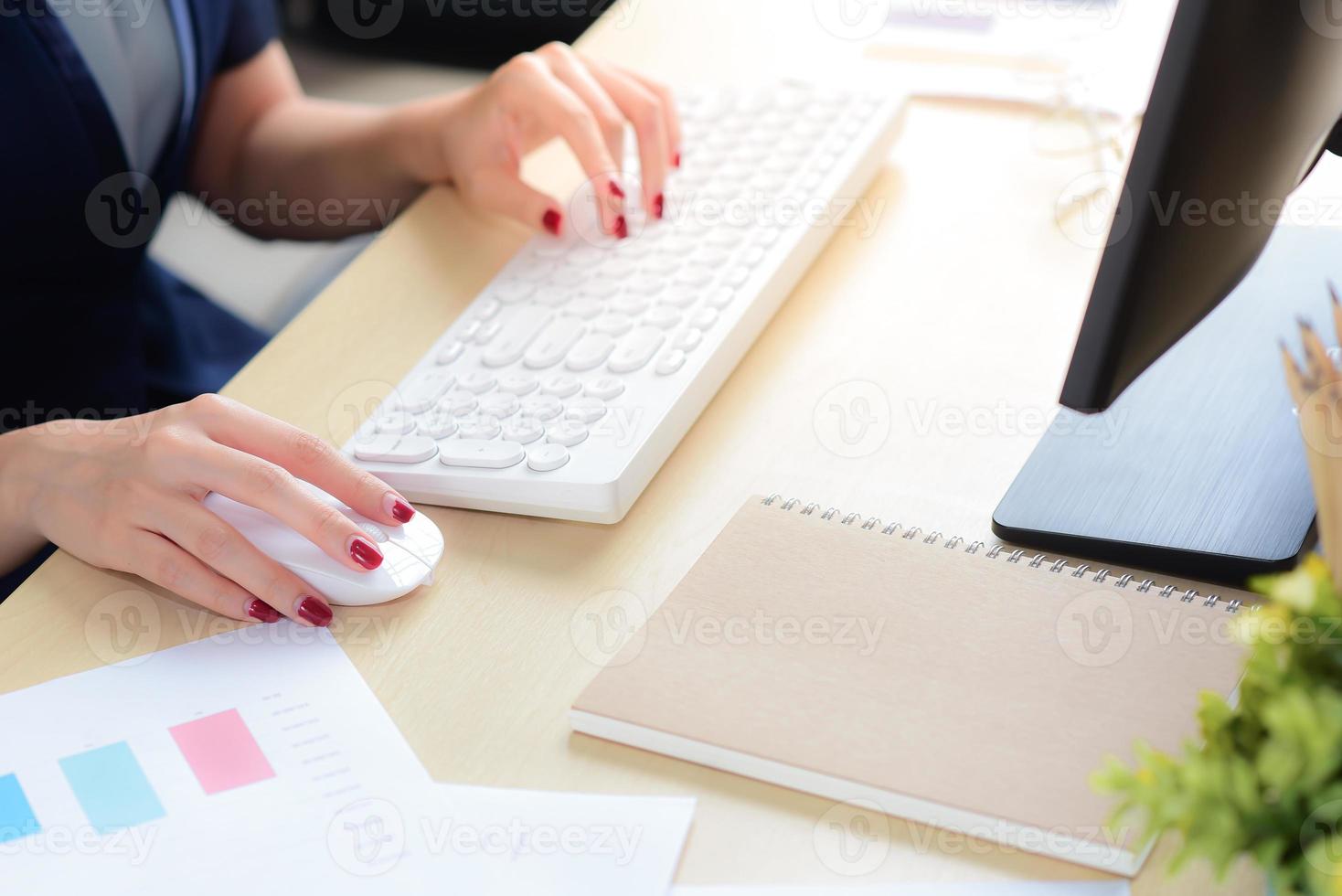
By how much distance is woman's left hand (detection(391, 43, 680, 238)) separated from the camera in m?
0.80

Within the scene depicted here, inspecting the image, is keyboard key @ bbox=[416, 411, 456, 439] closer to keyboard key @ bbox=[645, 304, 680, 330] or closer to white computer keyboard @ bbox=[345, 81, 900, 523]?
white computer keyboard @ bbox=[345, 81, 900, 523]

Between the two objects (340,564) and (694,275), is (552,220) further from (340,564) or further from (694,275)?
(340,564)

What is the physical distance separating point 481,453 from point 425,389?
0.08 meters

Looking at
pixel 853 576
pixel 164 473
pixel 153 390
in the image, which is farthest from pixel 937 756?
pixel 153 390

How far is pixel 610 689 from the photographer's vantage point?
0.48 meters

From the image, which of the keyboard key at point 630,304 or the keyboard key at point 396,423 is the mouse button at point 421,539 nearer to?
the keyboard key at point 396,423

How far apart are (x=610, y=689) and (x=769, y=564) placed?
95 mm

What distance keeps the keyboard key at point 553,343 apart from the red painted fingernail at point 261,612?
19 cm

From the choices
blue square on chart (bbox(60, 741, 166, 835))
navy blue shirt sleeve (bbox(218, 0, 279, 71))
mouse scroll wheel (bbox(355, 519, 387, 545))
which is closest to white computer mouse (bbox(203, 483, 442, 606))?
mouse scroll wheel (bbox(355, 519, 387, 545))

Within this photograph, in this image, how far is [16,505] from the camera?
63 cm

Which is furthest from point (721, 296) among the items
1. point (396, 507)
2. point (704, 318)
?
point (396, 507)

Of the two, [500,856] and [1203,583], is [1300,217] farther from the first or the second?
[500,856]

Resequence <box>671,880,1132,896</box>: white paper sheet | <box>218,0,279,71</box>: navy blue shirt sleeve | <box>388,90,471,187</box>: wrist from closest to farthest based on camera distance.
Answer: <box>671,880,1132,896</box>: white paper sheet
<box>388,90,471,187</box>: wrist
<box>218,0,279,71</box>: navy blue shirt sleeve

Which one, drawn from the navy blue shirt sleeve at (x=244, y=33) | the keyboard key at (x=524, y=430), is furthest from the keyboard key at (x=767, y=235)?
the navy blue shirt sleeve at (x=244, y=33)
